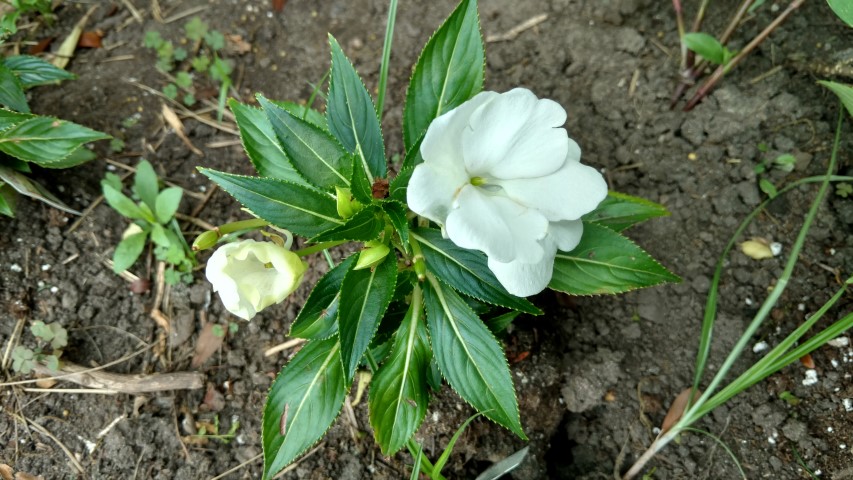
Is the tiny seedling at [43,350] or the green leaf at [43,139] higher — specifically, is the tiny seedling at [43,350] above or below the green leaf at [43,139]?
below

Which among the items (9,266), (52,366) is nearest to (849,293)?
(52,366)

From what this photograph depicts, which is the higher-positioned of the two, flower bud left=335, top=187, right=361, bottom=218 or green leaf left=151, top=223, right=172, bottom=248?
flower bud left=335, top=187, right=361, bottom=218

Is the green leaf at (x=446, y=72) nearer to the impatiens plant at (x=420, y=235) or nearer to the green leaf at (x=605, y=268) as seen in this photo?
the impatiens plant at (x=420, y=235)

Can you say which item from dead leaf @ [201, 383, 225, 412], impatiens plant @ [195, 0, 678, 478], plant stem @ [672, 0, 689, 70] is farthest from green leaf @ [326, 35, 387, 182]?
plant stem @ [672, 0, 689, 70]

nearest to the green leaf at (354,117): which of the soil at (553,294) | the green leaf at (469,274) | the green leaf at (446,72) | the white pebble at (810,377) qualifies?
the green leaf at (446,72)

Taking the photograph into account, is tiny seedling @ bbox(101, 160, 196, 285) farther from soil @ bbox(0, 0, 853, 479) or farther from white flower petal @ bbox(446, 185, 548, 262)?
white flower petal @ bbox(446, 185, 548, 262)
